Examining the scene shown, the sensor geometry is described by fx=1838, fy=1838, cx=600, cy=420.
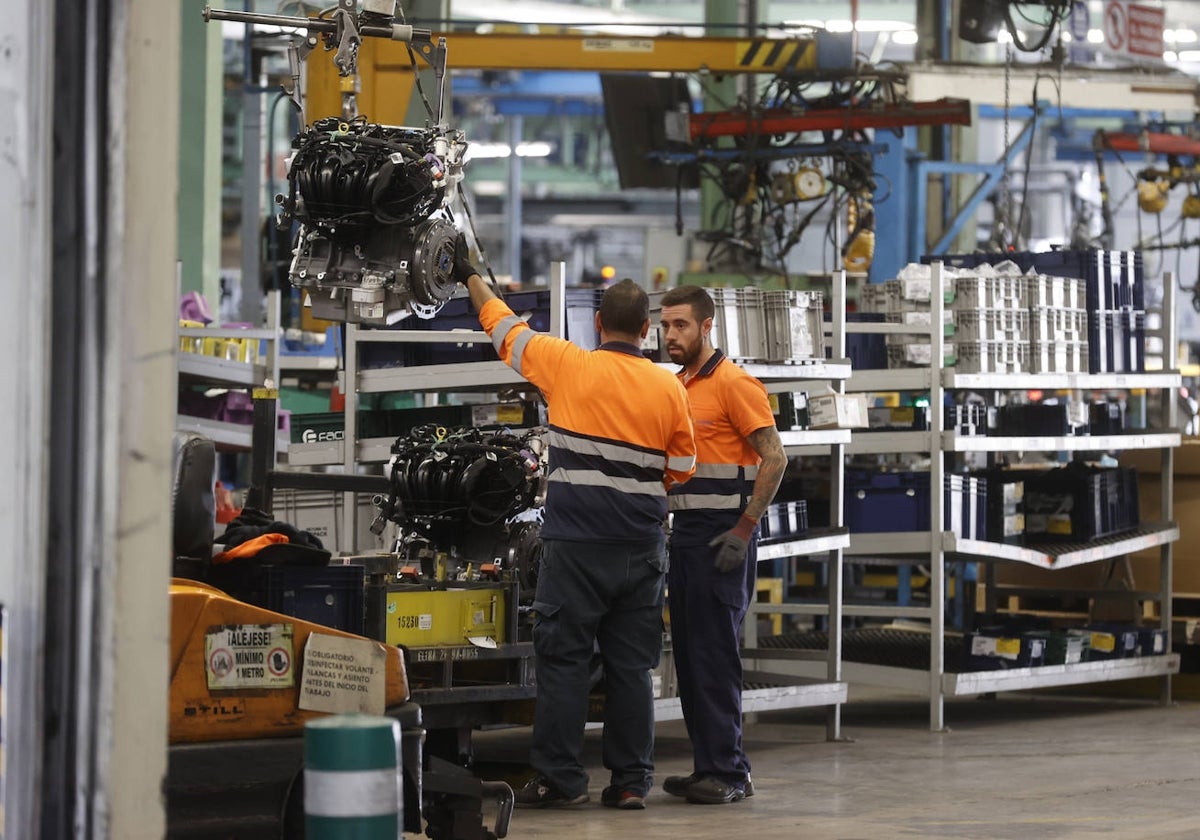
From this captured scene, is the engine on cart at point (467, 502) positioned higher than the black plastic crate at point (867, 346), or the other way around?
the black plastic crate at point (867, 346)

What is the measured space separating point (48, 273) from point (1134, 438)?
27.1 ft

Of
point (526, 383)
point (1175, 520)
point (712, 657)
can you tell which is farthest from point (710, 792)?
point (1175, 520)

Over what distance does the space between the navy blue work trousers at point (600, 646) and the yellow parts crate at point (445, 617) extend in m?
0.20

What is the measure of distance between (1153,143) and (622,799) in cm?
1005

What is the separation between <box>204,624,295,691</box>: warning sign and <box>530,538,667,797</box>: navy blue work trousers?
187 cm

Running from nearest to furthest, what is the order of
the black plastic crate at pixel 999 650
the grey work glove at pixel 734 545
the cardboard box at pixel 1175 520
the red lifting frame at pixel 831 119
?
the grey work glove at pixel 734 545 < the black plastic crate at pixel 999 650 < the cardboard box at pixel 1175 520 < the red lifting frame at pixel 831 119

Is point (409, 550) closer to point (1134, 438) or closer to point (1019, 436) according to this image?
point (1019, 436)

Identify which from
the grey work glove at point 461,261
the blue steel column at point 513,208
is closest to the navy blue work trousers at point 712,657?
the grey work glove at point 461,261

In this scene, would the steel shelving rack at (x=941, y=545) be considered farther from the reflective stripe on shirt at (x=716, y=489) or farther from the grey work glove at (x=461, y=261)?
the grey work glove at (x=461, y=261)

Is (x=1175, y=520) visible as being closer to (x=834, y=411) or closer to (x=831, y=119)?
(x=834, y=411)

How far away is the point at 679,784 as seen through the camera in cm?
737

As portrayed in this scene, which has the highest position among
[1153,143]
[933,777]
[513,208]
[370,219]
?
[513,208]

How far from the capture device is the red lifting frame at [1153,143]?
1525cm

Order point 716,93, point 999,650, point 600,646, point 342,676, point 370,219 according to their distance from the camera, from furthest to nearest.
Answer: point 716,93
point 999,650
point 600,646
point 370,219
point 342,676
